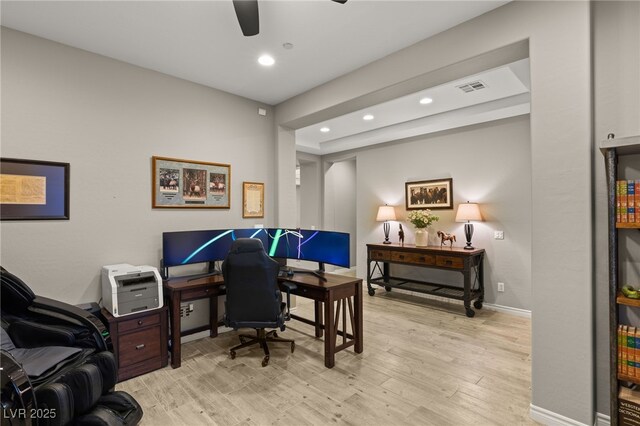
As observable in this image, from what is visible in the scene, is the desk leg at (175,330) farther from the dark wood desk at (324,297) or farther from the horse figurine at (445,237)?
the horse figurine at (445,237)

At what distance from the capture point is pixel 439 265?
442 cm

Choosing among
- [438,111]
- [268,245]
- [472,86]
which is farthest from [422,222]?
[268,245]

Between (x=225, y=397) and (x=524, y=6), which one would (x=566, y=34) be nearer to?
(x=524, y=6)

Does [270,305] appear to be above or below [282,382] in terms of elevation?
above

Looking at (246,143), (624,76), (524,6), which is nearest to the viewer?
(624,76)

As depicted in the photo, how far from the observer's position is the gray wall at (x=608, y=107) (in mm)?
1866

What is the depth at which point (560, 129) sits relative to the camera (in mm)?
1998

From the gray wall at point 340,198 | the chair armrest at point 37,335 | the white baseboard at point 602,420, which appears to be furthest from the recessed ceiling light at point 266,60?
the gray wall at point 340,198

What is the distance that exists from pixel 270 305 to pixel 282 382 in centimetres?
64

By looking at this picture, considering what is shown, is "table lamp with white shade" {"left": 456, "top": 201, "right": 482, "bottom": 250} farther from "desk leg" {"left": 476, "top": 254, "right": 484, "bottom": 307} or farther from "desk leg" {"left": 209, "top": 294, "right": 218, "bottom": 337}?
"desk leg" {"left": 209, "top": 294, "right": 218, "bottom": 337}

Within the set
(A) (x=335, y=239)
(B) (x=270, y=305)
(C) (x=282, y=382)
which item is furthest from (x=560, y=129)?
(C) (x=282, y=382)

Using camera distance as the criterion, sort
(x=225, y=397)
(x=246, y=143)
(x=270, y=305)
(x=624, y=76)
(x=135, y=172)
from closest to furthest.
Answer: (x=624, y=76) < (x=225, y=397) < (x=270, y=305) < (x=135, y=172) < (x=246, y=143)

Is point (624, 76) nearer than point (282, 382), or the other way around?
point (624, 76)

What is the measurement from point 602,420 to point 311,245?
8.48 feet
